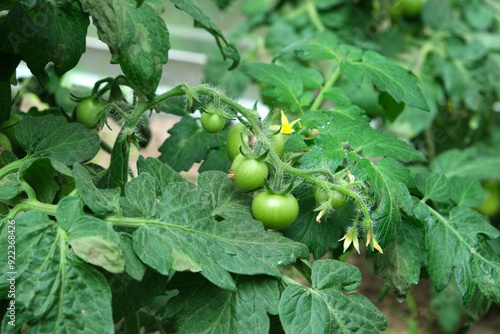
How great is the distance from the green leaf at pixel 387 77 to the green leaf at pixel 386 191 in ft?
0.49

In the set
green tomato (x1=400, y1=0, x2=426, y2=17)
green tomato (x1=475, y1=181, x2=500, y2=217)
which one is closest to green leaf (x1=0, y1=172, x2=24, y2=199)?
green tomato (x1=475, y1=181, x2=500, y2=217)

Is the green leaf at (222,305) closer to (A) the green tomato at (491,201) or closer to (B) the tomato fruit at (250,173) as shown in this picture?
(B) the tomato fruit at (250,173)

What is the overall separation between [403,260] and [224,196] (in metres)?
0.25

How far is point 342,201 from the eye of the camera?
59 cm

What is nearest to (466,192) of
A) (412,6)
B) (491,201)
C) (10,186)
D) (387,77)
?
(387,77)

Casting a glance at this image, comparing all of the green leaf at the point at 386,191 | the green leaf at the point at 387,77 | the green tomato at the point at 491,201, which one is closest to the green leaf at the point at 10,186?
the green leaf at the point at 386,191

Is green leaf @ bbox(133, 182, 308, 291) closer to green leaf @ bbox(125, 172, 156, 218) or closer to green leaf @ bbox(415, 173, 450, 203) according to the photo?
green leaf @ bbox(125, 172, 156, 218)

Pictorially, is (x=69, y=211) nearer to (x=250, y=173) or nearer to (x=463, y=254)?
(x=250, y=173)

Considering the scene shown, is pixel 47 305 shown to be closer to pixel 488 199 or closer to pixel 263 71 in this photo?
pixel 263 71

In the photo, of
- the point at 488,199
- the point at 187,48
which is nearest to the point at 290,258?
the point at 488,199

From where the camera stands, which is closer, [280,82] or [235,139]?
[235,139]

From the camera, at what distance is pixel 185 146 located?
0.77m

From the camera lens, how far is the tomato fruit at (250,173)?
572 millimetres

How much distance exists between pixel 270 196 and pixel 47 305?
0.25 meters
